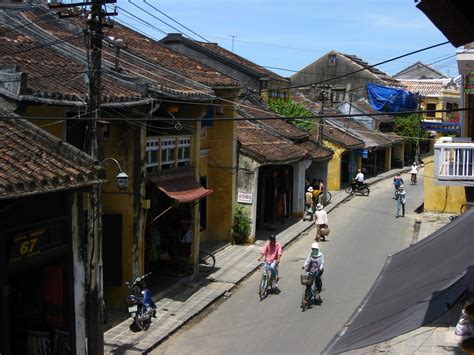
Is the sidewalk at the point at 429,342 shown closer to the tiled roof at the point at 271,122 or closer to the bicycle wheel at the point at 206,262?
the bicycle wheel at the point at 206,262

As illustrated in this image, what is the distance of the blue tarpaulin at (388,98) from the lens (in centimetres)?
4931

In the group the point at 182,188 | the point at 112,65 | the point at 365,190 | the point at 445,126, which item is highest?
the point at 112,65

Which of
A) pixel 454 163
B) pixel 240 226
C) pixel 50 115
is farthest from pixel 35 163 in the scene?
pixel 240 226

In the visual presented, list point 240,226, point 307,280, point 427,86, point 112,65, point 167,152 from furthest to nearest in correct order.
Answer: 1. point 427,86
2. point 240,226
3. point 167,152
4. point 112,65
5. point 307,280

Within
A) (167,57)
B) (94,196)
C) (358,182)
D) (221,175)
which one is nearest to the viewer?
(94,196)

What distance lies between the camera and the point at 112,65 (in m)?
15.9

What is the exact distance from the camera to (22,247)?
32.3ft

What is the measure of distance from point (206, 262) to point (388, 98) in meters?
33.4

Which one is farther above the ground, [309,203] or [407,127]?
[407,127]

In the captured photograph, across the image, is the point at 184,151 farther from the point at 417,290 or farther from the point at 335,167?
the point at 335,167

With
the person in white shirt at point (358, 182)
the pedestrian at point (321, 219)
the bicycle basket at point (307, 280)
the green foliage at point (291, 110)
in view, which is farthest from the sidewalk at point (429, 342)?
the person in white shirt at point (358, 182)

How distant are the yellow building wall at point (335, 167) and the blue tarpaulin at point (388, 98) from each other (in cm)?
1295

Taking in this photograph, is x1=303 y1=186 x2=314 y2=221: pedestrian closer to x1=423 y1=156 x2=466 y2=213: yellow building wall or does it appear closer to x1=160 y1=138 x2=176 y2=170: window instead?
x1=423 y1=156 x2=466 y2=213: yellow building wall

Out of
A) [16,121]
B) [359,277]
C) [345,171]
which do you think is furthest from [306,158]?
[16,121]
